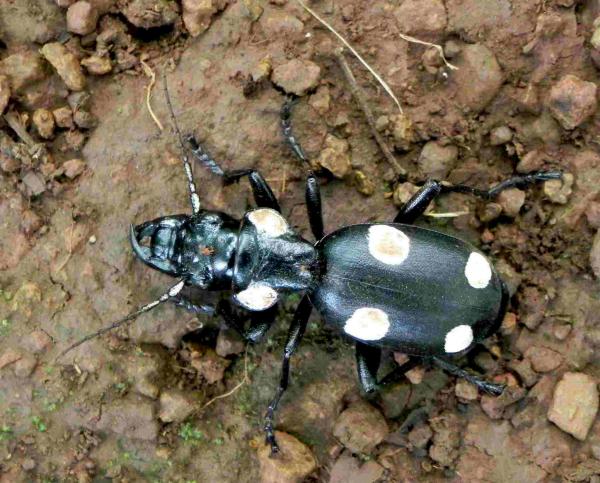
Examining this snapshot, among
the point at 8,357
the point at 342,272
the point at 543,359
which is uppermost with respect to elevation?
the point at 342,272

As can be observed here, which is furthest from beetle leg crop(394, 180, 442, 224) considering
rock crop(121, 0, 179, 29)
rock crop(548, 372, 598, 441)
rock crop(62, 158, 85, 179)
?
rock crop(62, 158, 85, 179)

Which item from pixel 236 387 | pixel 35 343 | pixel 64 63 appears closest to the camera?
pixel 35 343

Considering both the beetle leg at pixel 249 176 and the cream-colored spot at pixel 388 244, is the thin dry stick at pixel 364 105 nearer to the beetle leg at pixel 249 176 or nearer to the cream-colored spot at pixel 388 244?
the cream-colored spot at pixel 388 244

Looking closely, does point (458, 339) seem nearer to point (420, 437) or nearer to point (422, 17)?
point (420, 437)

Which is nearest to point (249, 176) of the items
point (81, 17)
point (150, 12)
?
point (150, 12)

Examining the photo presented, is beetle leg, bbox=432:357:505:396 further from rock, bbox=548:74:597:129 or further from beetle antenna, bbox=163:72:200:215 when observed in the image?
beetle antenna, bbox=163:72:200:215

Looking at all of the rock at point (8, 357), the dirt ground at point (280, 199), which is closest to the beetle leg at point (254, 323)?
the dirt ground at point (280, 199)

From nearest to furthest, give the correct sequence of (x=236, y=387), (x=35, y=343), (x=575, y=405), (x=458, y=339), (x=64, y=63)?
(x=458, y=339) < (x=575, y=405) < (x=35, y=343) < (x=64, y=63) < (x=236, y=387)

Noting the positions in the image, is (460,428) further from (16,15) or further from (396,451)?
(16,15)
